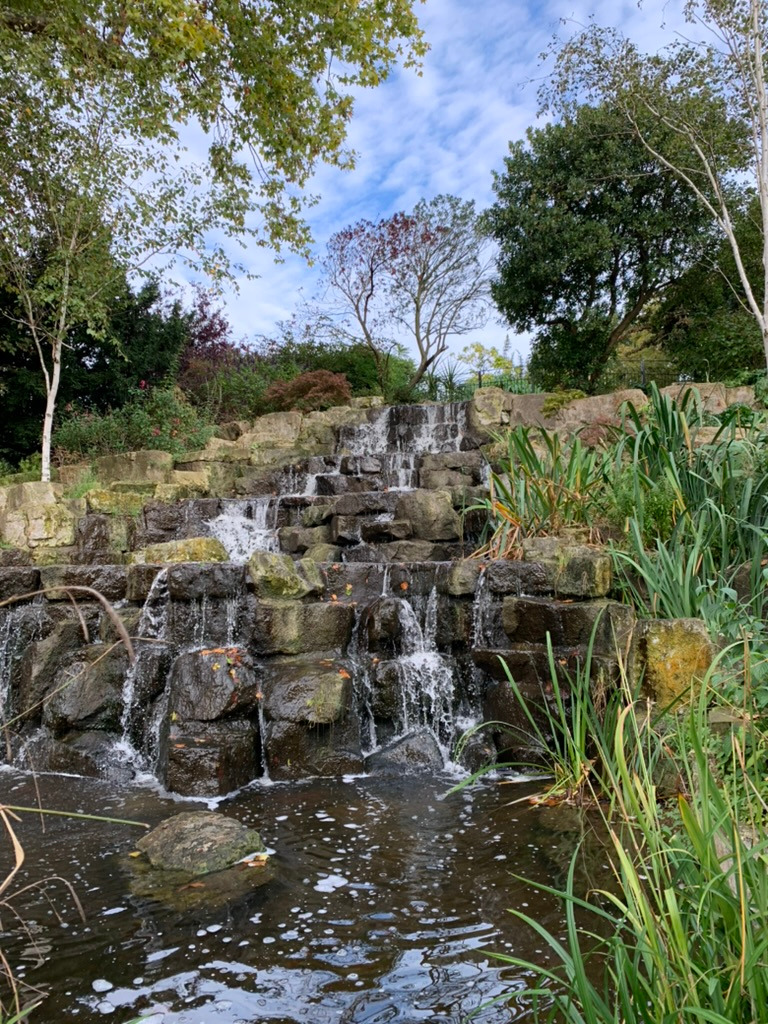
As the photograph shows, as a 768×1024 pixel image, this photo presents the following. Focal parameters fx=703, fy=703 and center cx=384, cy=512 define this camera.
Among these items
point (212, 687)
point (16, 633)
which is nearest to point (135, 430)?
point (16, 633)

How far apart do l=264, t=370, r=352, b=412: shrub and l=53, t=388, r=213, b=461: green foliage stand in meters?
2.36

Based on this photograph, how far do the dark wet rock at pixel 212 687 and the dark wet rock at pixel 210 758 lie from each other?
87 millimetres

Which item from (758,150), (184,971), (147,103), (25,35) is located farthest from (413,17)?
(184,971)

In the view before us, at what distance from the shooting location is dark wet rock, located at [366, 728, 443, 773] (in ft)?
15.0

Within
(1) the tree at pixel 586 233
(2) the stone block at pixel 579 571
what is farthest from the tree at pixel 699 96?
(2) the stone block at pixel 579 571

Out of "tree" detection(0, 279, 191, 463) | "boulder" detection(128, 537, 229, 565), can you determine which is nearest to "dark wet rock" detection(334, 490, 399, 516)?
"boulder" detection(128, 537, 229, 565)

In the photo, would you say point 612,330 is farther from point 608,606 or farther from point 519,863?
point 519,863

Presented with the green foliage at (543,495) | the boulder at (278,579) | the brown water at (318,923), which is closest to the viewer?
the brown water at (318,923)

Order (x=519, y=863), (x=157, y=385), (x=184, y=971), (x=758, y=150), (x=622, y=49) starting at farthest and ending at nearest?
(x=157, y=385) → (x=622, y=49) → (x=758, y=150) → (x=519, y=863) → (x=184, y=971)

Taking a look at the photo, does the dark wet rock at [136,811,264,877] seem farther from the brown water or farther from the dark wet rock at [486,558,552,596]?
the dark wet rock at [486,558,552,596]

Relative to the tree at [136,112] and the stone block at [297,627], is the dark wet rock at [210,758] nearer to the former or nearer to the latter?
the stone block at [297,627]

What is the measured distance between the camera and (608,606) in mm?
4465

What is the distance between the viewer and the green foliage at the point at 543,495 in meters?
5.42

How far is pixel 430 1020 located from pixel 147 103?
9722 millimetres
